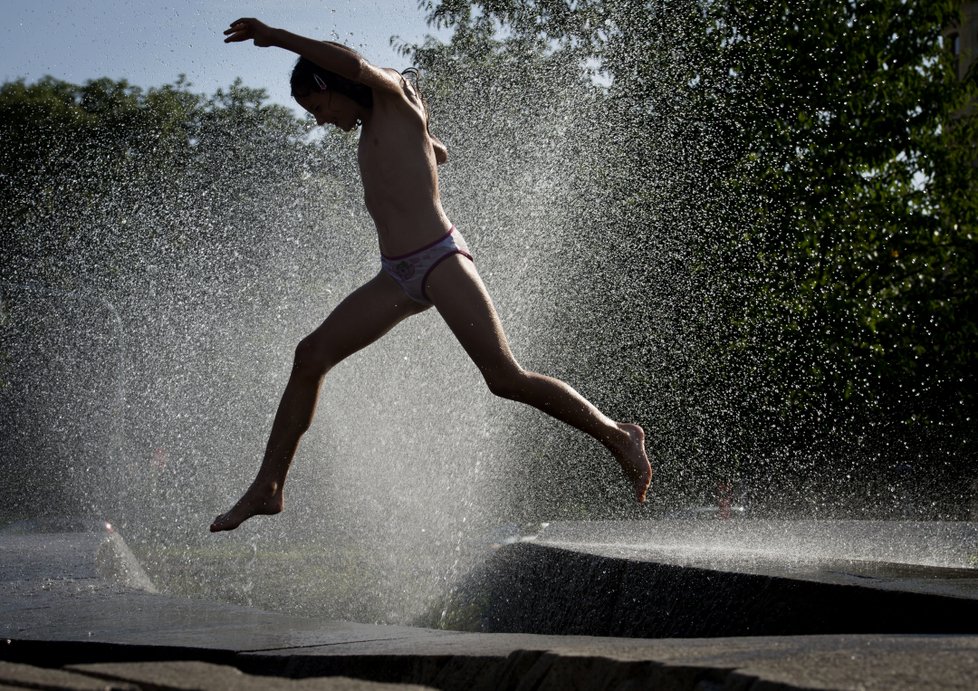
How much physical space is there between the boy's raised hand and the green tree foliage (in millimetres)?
11239

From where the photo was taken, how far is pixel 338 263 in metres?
11.3

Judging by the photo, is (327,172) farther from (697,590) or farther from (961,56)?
(697,590)

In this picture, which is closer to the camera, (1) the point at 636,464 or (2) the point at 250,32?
(2) the point at 250,32

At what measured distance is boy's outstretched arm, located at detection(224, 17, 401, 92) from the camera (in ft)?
12.0

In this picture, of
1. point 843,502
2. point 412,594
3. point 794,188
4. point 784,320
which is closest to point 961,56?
point 794,188

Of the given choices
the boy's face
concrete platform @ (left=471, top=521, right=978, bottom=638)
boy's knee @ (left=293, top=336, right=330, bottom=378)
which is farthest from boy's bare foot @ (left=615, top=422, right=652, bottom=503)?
the boy's face

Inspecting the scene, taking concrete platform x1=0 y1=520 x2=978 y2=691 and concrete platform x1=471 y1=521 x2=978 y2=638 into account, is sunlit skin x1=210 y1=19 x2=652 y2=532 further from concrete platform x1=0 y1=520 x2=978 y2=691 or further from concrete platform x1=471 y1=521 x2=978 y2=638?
concrete platform x1=0 y1=520 x2=978 y2=691

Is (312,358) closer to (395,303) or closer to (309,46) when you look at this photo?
(395,303)

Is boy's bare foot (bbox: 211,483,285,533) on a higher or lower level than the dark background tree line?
lower

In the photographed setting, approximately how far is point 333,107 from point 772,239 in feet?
39.7

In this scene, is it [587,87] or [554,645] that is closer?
[554,645]

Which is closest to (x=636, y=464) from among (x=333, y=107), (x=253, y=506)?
(x=253, y=506)

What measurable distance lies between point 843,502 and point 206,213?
41.0 ft

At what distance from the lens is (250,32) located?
368 cm
